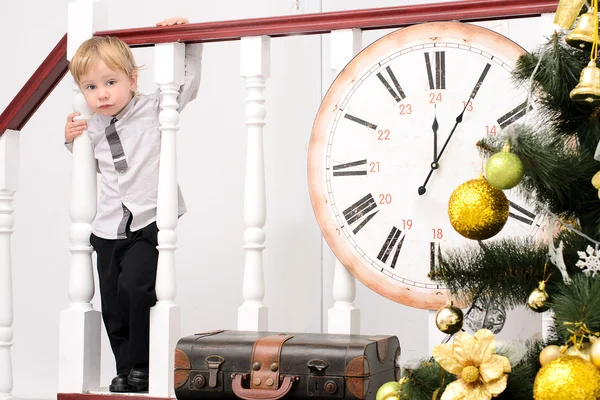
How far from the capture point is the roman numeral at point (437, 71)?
179cm

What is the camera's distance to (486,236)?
1085mm

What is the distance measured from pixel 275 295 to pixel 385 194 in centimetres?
132

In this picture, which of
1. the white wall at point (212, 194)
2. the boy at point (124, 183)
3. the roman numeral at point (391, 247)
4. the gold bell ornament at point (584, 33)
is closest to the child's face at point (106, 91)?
the boy at point (124, 183)

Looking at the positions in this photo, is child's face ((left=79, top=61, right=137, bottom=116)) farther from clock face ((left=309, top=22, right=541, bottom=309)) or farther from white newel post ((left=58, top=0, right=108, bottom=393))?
clock face ((left=309, top=22, right=541, bottom=309))

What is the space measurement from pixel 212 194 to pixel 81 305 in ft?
3.66

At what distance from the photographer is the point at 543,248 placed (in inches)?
45.0

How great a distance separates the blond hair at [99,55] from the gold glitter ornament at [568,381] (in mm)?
1404

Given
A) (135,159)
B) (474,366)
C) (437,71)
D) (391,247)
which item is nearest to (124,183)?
(135,159)

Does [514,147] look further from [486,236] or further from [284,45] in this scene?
[284,45]

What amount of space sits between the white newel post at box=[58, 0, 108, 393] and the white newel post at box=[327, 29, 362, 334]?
0.57 meters

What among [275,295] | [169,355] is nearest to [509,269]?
[169,355]

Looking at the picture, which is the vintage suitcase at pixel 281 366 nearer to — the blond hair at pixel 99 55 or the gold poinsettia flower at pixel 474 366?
the gold poinsettia flower at pixel 474 366

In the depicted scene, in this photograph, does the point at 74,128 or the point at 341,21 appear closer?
the point at 341,21

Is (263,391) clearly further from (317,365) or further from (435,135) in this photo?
(435,135)
